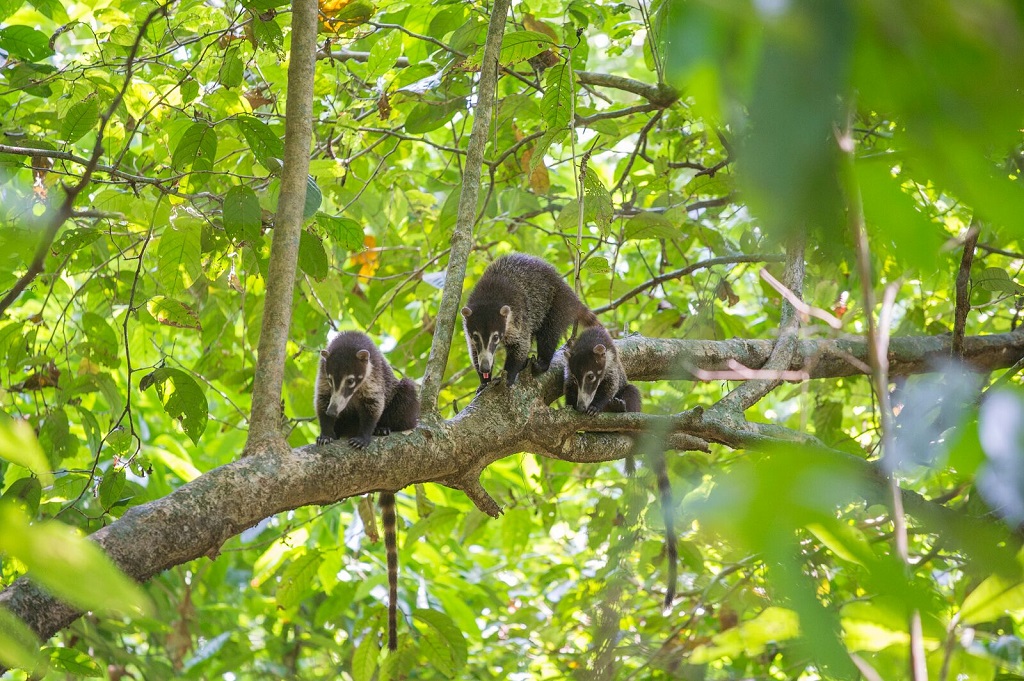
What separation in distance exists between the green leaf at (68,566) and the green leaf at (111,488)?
11.0ft

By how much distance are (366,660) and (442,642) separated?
1.49 feet

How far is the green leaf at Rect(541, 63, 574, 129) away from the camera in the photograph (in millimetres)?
4309

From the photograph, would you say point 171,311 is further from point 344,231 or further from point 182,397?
point 344,231

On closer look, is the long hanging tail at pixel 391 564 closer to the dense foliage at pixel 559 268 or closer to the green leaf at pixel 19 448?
the dense foliage at pixel 559 268

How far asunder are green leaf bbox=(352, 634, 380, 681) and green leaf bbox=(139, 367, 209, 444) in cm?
190

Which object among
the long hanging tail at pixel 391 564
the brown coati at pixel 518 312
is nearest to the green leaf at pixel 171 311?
the long hanging tail at pixel 391 564

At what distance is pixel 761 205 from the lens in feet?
1.74

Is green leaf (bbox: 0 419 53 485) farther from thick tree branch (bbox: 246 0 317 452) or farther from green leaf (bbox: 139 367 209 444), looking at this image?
green leaf (bbox: 139 367 209 444)

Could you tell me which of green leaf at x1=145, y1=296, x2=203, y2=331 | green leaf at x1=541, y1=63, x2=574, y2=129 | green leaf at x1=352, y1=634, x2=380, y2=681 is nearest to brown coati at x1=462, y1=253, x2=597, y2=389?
green leaf at x1=541, y1=63, x2=574, y2=129

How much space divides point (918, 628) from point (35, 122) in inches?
206

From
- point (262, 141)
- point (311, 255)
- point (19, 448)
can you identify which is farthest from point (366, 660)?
point (19, 448)

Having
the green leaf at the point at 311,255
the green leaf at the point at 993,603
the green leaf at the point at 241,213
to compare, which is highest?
the green leaf at the point at 241,213

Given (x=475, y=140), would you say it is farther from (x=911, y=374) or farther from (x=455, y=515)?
(x=911, y=374)

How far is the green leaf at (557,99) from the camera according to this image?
14.1 ft
